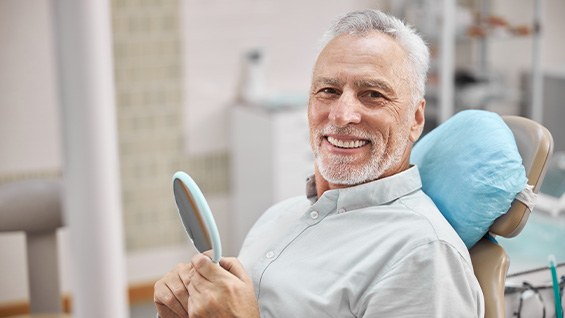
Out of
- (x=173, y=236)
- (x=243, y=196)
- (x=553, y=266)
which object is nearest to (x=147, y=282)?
(x=173, y=236)

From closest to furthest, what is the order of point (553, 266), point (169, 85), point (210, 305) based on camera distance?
point (210, 305), point (553, 266), point (169, 85)

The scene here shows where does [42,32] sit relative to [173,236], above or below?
above

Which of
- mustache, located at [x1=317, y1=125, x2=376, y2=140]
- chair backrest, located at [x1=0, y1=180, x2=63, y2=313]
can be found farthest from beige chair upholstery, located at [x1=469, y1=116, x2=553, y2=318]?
chair backrest, located at [x1=0, y1=180, x2=63, y2=313]

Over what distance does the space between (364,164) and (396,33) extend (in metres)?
0.28

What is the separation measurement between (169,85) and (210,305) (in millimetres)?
2662

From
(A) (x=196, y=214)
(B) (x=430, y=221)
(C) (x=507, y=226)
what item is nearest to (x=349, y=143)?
(B) (x=430, y=221)

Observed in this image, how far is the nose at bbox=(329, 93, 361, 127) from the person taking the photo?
1555 millimetres

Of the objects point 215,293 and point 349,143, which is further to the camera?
point 349,143

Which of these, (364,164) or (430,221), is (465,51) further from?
(430,221)

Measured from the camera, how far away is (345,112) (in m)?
1.56

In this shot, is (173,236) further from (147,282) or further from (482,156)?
(482,156)

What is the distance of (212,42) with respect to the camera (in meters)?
3.96

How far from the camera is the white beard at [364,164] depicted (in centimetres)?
158

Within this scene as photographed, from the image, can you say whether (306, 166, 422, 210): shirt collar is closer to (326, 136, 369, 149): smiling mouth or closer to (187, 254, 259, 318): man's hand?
(326, 136, 369, 149): smiling mouth
